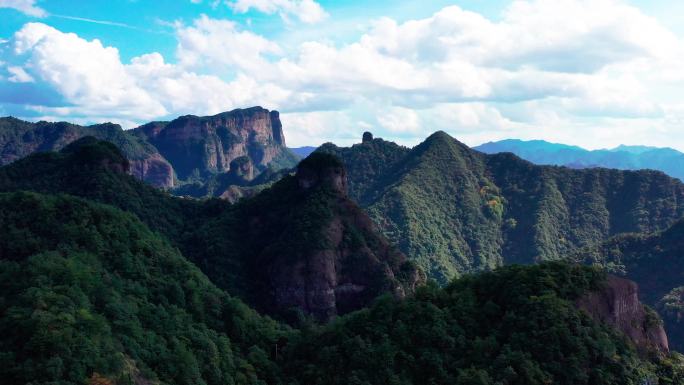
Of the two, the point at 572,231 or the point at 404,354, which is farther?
the point at 572,231

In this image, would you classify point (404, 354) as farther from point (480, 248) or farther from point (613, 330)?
point (480, 248)

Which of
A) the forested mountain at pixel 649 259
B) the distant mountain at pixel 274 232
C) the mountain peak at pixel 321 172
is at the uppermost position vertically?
the mountain peak at pixel 321 172

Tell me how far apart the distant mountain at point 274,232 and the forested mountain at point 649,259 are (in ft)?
214

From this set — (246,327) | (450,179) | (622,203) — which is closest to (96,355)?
(246,327)

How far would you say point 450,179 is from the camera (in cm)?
19050

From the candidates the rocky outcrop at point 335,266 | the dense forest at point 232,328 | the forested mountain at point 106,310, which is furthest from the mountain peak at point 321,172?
the dense forest at point 232,328

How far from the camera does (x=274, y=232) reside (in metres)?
97.2

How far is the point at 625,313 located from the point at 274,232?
53.7 metres

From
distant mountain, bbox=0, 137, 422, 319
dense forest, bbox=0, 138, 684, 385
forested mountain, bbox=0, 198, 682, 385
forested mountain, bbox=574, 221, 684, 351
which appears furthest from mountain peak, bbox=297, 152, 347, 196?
forested mountain, bbox=574, 221, 684, 351

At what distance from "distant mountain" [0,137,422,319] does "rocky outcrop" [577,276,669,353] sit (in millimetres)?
34424

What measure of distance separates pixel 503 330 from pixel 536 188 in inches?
5737

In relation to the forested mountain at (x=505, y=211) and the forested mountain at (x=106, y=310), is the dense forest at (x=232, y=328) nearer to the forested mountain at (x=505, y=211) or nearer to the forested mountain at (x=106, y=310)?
the forested mountain at (x=106, y=310)

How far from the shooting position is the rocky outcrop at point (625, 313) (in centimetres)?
5678

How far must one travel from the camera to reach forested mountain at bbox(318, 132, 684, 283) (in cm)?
16950
